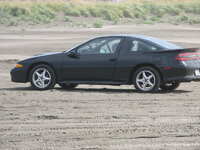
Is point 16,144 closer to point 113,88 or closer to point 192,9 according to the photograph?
point 113,88

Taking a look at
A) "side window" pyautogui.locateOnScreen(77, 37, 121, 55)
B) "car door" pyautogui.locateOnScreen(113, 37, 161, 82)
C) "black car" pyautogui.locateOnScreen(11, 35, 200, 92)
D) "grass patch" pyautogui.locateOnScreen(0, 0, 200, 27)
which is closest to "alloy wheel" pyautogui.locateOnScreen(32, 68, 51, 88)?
"black car" pyautogui.locateOnScreen(11, 35, 200, 92)

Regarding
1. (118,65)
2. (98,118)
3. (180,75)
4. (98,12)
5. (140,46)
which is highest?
(98,12)

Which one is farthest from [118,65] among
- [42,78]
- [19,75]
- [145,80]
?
[19,75]

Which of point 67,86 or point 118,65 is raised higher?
point 118,65

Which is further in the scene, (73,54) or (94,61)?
(73,54)

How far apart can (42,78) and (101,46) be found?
1.52 m

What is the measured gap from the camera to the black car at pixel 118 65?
15.8 metres

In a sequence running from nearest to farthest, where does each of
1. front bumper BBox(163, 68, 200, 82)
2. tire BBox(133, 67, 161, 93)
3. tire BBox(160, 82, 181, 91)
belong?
front bumper BBox(163, 68, 200, 82) < tire BBox(133, 67, 161, 93) < tire BBox(160, 82, 181, 91)

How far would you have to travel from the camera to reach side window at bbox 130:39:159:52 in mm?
16047

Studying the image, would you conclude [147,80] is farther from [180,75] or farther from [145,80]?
[180,75]

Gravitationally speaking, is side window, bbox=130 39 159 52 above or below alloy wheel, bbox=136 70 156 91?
above

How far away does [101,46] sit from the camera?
16.4m

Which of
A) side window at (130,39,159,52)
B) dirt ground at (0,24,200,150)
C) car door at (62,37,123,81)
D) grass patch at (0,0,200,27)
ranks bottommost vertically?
dirt ground at (0,24,200,150)

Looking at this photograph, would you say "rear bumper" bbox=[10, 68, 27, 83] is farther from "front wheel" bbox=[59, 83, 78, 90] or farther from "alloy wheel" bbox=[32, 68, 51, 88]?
"front wheel" bbox=[59, 83, 78, 90]
